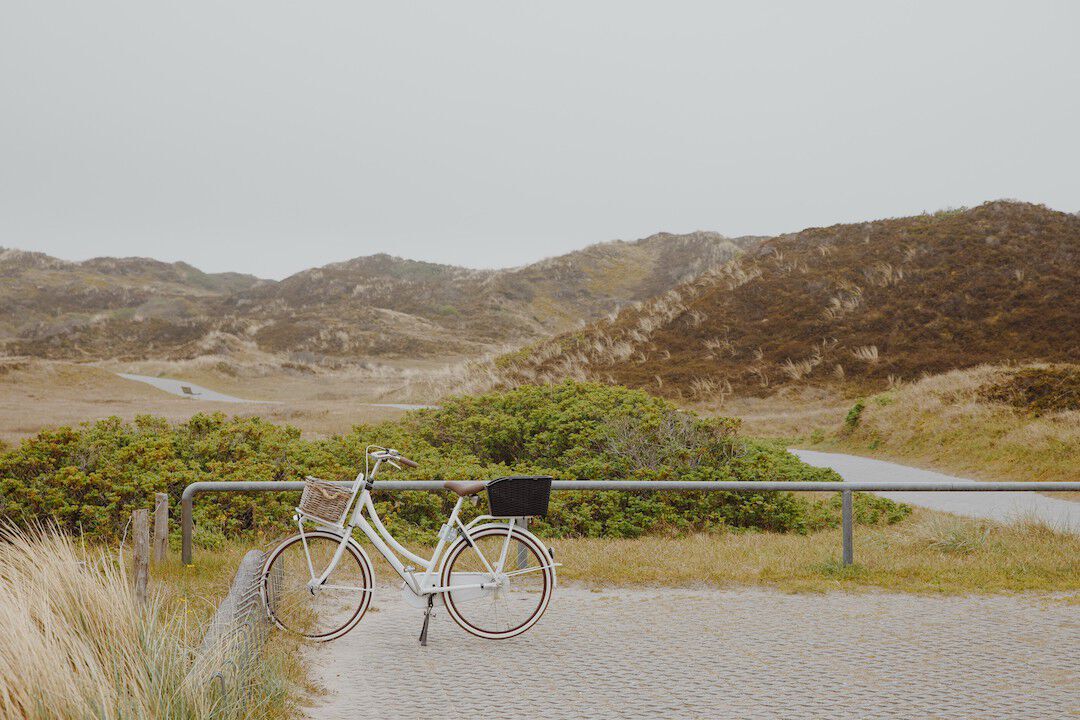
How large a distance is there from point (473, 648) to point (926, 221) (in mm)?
44966

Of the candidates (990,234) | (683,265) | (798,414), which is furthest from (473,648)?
(683,265)

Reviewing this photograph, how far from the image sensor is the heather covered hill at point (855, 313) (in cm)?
3150

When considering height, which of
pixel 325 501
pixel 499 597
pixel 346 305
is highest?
pixel 346 305

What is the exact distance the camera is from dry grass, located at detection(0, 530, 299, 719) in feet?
12.1

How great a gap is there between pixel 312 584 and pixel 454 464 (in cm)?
533

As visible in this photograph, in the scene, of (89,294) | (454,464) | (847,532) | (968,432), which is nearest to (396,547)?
(847,532)

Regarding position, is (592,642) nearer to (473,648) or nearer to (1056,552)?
→ (473,648)

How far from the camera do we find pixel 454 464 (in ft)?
38.4

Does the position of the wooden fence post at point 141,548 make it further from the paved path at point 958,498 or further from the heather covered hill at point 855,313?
the heather covered hill at point 855,313

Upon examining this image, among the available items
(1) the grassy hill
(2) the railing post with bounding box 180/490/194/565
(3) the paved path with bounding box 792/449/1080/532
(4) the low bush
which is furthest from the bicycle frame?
(1) the grassy hill

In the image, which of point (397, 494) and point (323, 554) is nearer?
point (323, 554)

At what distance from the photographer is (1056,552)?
9000 millimetres

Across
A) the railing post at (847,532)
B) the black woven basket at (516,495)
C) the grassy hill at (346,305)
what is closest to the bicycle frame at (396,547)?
the black woven basket at (516,495)

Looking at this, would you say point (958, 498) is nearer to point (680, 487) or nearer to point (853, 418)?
point (853, 418)
